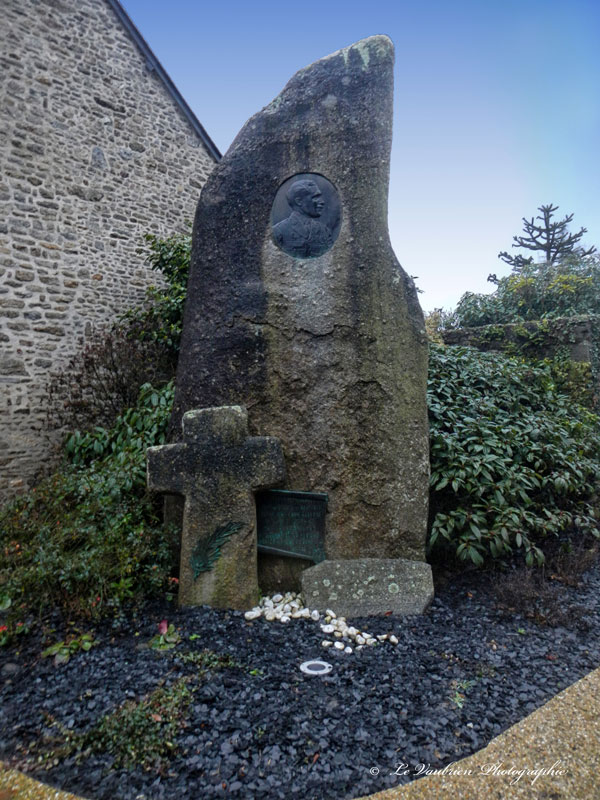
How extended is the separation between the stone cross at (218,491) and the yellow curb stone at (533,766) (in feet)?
4.84

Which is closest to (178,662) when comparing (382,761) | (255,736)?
(255,736)

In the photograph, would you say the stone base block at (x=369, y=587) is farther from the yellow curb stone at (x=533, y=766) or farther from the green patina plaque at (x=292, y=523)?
the yellow curb stone at (x=533, y=766)

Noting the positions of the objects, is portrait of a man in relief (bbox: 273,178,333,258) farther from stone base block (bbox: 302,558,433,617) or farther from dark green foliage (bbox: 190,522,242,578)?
stone base block (bbox: 302,558,433,617)

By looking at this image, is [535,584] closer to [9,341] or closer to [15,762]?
[15,762]

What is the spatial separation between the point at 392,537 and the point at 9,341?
18.6ft

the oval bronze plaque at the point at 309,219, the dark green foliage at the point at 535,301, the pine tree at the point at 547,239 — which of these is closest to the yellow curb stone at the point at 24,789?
the oval bronze plaque at the point at 309,219

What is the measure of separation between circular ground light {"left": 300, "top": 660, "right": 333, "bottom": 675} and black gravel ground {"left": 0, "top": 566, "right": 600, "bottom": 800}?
44 mm

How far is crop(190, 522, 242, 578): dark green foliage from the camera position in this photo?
3141mm

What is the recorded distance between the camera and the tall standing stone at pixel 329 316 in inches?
132

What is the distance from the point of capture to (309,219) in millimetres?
3473

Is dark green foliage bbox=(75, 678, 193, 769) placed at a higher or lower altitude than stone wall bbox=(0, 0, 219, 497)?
lower

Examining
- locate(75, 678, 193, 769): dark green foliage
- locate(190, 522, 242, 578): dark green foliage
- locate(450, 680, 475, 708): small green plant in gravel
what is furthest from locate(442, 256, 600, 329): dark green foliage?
locate(75, 678, 193, 769): dark green foliage

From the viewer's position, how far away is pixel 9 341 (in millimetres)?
6602

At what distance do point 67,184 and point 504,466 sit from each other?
22.5 ft
